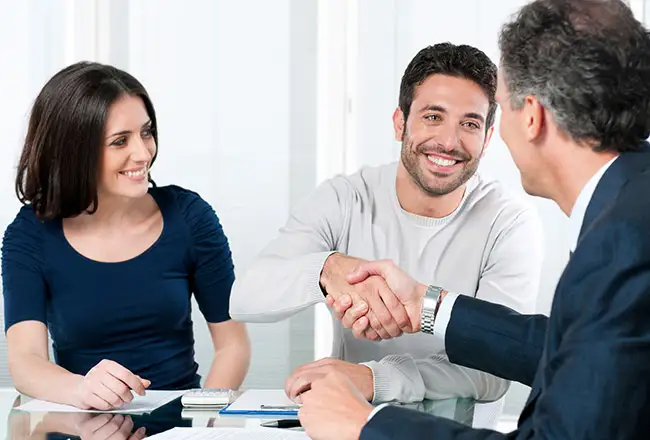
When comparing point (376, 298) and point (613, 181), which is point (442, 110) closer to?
point (376, 298)

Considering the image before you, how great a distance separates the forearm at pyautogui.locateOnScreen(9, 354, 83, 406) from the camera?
6.37 feet

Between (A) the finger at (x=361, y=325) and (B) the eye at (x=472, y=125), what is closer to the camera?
(A) the finger at (x=361, y=325)

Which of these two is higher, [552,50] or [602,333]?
[552,50]

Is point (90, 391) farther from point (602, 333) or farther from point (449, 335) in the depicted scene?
point (602, 333)

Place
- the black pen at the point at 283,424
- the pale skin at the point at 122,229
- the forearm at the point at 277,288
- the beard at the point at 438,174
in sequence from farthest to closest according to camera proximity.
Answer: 1. the beard at the point at 438,174
2. the pale skin at the point at 122,229
3. the forearm at the point at 277,288
4. the black pen at the point at 283,424

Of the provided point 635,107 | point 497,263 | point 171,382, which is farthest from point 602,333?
point 171,382

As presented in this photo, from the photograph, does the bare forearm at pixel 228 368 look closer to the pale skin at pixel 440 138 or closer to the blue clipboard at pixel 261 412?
the pale skin at pixel 440 138

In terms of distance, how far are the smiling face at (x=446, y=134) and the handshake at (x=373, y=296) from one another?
0.40m

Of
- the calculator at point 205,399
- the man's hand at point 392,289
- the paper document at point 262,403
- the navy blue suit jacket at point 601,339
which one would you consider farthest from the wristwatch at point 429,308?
the navy blue suit jacket at point 601,339

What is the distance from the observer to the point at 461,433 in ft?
3.96

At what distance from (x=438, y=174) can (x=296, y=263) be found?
450mm

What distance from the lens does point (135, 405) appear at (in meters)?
1.86

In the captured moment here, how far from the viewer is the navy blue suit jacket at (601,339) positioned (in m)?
1.06

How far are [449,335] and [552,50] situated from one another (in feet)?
2.02
